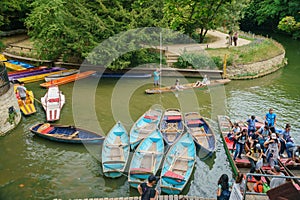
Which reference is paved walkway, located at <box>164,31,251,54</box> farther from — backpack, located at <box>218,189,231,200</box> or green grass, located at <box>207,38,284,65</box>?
backpack, located at <box>218,189,231,200</box>

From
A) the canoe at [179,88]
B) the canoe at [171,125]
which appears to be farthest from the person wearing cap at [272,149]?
the canoe at [179,88]

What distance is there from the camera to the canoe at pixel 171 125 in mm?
15542

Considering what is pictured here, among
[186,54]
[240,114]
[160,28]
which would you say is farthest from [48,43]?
[240,114]

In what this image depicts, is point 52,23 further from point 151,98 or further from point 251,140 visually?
point 251,140

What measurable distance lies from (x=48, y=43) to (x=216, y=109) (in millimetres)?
14972

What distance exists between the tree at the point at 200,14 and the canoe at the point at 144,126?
12.1 metres

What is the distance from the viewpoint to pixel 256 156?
41.4 feet

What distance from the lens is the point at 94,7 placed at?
24953 mm

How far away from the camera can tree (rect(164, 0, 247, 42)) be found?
28.2 metres

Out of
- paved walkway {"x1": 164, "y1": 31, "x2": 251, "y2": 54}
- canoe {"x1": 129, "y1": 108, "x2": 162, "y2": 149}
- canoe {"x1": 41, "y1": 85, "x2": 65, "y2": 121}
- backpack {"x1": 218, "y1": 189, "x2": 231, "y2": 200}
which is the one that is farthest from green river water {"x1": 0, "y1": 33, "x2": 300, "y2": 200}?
paved walkway {"x1": 164, "y1": 31, "x2": 251, "y2": 54}

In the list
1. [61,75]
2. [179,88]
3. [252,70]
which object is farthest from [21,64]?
[252,70]

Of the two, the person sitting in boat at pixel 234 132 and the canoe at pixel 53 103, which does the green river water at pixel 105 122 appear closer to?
the canoe at pixel 53 103

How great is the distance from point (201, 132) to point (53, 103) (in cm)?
895

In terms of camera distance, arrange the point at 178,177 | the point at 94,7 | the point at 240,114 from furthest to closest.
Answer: the point at 94,7
the point at 240,114
the point at 178,177
